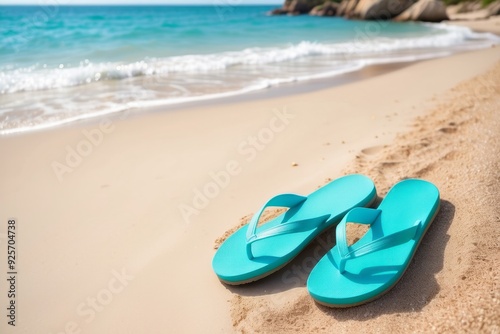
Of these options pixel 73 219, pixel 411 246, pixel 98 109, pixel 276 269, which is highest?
pixel 411 246

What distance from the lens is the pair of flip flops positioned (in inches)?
71.2

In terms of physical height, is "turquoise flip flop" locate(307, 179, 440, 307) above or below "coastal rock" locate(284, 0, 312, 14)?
above

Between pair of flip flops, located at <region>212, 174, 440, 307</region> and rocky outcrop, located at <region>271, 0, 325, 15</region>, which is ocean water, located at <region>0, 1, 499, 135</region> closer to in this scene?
pair of flip flops, located at <region>212, 174, 440, 307</region>

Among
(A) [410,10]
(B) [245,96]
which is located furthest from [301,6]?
(B) [245,96]

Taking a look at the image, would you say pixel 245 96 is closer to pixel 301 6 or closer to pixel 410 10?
pixel 410 10

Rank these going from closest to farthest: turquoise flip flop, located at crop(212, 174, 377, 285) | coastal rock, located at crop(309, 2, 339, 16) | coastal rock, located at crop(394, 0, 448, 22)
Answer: turquoise flip flop, located at crop(212, 174, 377, 285), coastal rock, located at crop(394, 0, 448, 22), coastal rock, located at crop(309, 2, 339, 16)

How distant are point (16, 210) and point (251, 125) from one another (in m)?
2.31

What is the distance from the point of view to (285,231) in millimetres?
2031

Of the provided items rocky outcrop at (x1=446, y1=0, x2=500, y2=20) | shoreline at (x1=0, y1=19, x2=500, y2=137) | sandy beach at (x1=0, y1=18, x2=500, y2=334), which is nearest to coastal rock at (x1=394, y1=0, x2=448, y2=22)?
rocky outcrop at (x1=446, y1=0, x2=500, y2=20)

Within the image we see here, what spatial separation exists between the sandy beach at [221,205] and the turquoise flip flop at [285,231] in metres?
0.10

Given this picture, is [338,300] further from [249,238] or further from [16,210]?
[16,210]

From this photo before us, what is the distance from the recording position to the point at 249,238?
203cm

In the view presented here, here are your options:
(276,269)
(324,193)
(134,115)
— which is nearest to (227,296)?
(276,269)

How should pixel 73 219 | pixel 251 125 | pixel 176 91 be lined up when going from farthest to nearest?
pixel 176 91, pixel 251 125, pixel 73 219
